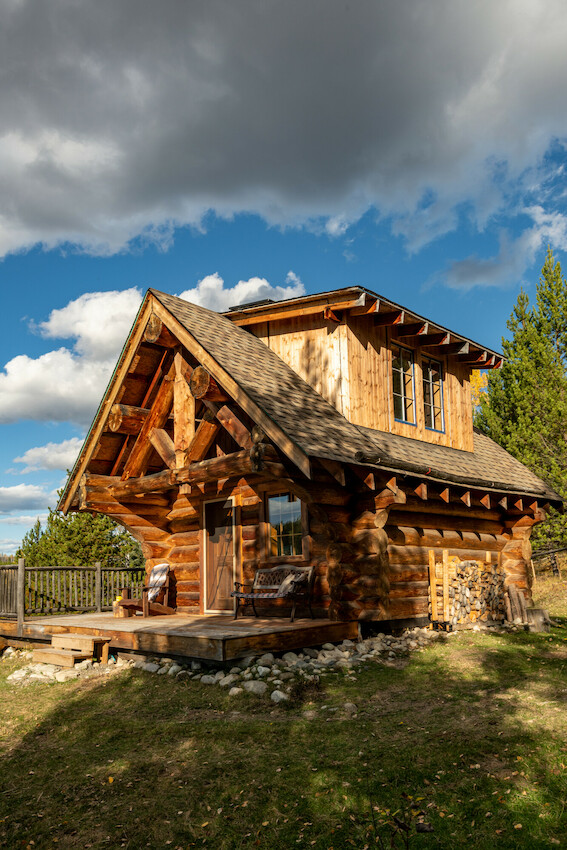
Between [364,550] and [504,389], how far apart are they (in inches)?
633

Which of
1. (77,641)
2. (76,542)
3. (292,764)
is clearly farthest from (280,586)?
(76,542)

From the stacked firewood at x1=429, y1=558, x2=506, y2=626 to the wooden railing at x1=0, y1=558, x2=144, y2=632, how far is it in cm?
740

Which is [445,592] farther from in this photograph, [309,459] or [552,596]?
[552,596]

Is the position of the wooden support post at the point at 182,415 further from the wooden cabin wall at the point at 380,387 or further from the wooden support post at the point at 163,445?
the wooden cabin wall at the point at 380,387

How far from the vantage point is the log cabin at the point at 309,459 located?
11031 millimetres

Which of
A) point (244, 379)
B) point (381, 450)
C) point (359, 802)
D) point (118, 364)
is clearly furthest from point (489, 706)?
point (118, 364)

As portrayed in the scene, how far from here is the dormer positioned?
13492mm

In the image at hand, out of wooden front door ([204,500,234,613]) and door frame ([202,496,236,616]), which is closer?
door frame ([202,496,236,616])

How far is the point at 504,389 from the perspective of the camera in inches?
1005

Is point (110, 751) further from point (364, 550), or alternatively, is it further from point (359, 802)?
point (364, 550)

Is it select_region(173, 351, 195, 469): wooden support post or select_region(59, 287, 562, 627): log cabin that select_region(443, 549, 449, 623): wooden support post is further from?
select_region(173, 351, 195, 469): wooden support post

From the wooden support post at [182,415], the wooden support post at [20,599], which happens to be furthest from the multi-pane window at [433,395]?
the wooden support post at [20,599]

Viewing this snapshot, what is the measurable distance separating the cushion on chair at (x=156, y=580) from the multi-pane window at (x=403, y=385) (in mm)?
5793

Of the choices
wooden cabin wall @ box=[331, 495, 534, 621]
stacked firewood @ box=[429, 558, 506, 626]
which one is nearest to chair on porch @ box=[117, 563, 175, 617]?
wooden cabin wall @ box=[331, 495, 534, 621]
